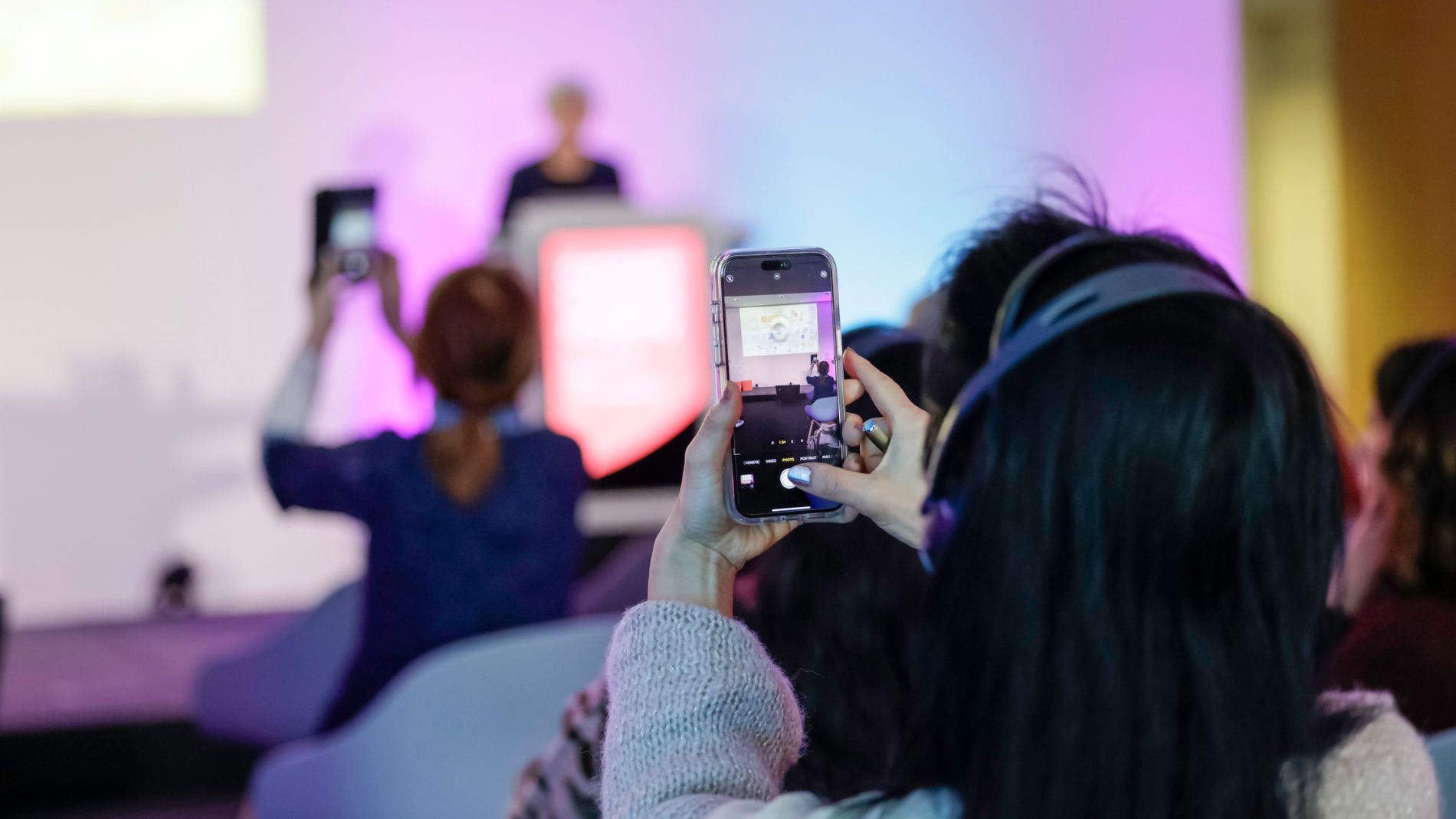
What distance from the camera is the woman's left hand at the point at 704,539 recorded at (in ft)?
2.07

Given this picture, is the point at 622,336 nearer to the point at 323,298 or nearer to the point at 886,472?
the point at 323,298

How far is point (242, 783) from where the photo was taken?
2988 mm

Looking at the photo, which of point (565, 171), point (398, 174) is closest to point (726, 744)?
point (565, 171)

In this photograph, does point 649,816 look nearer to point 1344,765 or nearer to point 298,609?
point 1344,765

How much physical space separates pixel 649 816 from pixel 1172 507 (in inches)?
11.1

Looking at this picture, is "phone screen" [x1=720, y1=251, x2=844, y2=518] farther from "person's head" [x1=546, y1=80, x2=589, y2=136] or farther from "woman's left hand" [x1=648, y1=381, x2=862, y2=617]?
Result: "person's head" [x1=546, y1=80, x2=589, y2=136]

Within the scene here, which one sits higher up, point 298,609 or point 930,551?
point 930,551

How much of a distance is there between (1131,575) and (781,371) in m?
0.19

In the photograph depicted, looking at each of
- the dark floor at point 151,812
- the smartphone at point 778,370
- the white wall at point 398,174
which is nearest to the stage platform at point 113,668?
the dark floor at point 151,812

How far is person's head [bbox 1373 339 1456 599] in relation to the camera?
1472mm

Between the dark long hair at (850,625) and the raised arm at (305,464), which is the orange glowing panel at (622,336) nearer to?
the raised arm at (305,464)

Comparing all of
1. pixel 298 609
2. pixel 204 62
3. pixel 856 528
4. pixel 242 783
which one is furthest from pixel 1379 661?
pixel 204 62

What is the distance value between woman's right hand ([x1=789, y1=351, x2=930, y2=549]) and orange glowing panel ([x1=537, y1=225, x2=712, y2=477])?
2844 millimetres

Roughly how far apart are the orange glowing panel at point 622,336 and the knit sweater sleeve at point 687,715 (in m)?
2.82
